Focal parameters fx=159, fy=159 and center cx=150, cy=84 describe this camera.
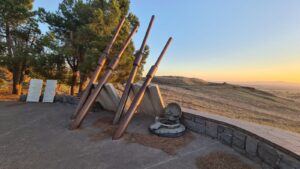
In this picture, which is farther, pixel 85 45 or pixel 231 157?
pixel 85 45

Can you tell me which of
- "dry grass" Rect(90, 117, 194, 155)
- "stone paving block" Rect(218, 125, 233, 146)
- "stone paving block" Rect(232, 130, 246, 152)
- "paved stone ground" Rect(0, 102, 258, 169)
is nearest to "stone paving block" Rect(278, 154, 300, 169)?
"paved stone ground" Rect(0, 102, 258, 169)

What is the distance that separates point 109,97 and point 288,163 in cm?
385

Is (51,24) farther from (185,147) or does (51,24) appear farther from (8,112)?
(185,147)

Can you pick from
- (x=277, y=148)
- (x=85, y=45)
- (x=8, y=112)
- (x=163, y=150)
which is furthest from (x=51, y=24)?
(x=277, y=148)

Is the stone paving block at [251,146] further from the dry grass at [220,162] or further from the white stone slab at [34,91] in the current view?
the white stone slab at [34,91]

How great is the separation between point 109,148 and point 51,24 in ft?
22.8

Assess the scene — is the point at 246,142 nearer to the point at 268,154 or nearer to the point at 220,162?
the point at 268,154

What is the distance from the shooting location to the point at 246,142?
8.38ft

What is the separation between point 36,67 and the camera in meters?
6.57

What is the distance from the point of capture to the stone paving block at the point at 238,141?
2615mm

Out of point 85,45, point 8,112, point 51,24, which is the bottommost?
point 8,112

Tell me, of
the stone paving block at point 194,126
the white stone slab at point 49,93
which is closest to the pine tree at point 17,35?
the white stone slab at point 49,93

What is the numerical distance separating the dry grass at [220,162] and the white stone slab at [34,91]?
662 centimetres

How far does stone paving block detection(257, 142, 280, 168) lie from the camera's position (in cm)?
208
